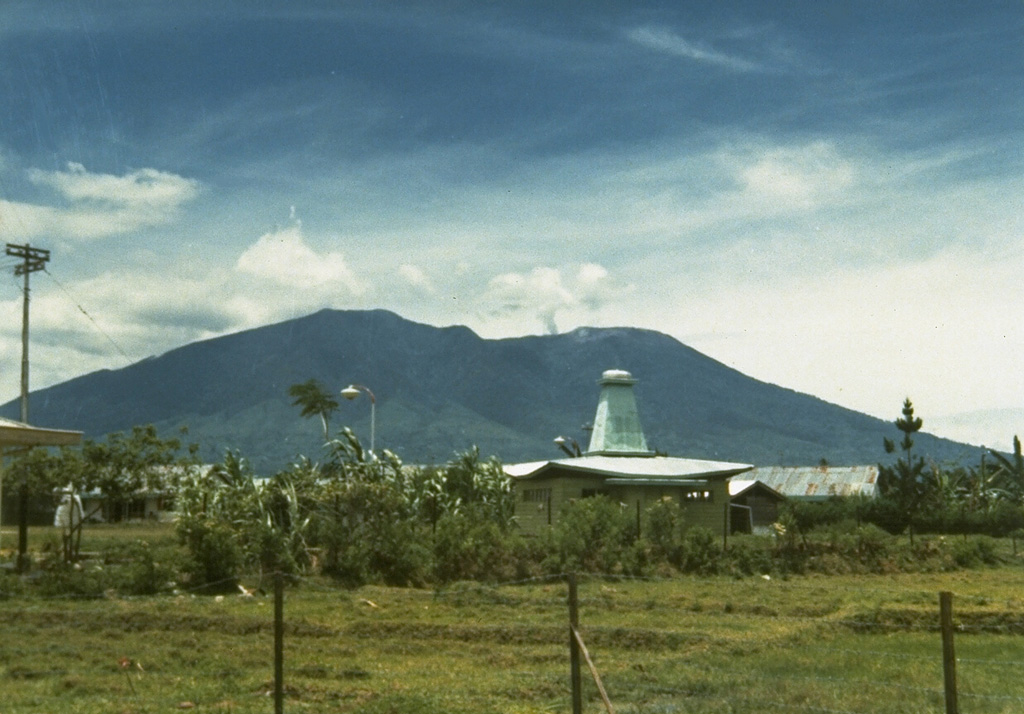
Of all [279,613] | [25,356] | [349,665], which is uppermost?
[25,356]

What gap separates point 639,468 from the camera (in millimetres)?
48688

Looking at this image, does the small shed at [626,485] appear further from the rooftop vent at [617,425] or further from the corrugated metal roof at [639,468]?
the rooftop vent at [617,425]

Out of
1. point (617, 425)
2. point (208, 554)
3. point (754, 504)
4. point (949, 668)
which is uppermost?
point (617, 425)

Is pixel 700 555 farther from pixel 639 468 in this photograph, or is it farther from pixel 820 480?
pixel 820 480

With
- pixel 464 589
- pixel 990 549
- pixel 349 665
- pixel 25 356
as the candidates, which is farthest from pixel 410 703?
pixel 25 356

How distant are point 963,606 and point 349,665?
515 inches

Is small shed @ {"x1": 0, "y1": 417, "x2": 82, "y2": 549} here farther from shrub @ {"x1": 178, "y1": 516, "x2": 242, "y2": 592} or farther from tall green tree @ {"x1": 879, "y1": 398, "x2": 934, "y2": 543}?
tall green tree @ {"x1": 879, "y1": 398, "x2": 934, "y2": 543}

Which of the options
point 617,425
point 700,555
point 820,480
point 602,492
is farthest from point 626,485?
point 820,480

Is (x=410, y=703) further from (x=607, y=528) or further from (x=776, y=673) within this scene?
(x=607, y=528)

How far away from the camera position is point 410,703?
43.5 ft

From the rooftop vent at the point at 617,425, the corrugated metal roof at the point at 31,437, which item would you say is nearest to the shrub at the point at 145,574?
the corrugated metal roof at the point at 31,437

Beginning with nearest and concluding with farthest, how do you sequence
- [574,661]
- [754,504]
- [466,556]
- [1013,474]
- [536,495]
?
[574,661] < [466,556] < [536,495] < [754,504] < [1013,474]

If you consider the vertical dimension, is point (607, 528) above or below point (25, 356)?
below

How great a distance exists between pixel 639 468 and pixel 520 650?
30209 millimetres
